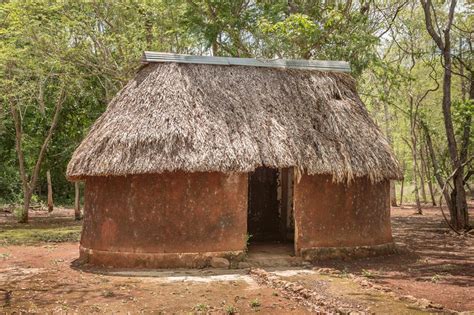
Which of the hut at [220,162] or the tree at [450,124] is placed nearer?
the hut at [220,162]

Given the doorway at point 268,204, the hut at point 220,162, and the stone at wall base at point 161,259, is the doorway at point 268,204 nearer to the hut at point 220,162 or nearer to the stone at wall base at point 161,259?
the hut at point 220,162

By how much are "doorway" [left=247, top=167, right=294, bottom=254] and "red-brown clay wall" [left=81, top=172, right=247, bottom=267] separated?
3115 mm

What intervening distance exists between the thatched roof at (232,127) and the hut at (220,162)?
2 cm

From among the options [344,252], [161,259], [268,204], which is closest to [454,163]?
[268,204]

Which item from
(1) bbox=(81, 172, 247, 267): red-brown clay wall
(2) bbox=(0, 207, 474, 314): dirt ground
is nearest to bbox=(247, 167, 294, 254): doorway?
(2) bbox=(0, 207, 474, 314): dirt ground

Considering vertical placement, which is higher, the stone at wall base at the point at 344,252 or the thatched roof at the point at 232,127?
the thatched roof at the point at 232,127

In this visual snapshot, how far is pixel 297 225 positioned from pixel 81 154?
443 cm

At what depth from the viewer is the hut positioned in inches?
358

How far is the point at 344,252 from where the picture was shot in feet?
33.3

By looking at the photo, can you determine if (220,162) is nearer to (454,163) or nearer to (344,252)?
(344,252)

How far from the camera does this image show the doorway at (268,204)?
40.7 ft

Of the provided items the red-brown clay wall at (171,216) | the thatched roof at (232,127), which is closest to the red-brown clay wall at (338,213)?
the thatched roof at (232,127)

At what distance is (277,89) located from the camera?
1091cm

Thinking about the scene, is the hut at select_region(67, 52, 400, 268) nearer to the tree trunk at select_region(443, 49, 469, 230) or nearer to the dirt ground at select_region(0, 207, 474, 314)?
the dirt ground at select_region(0, 207, 474, 314)
